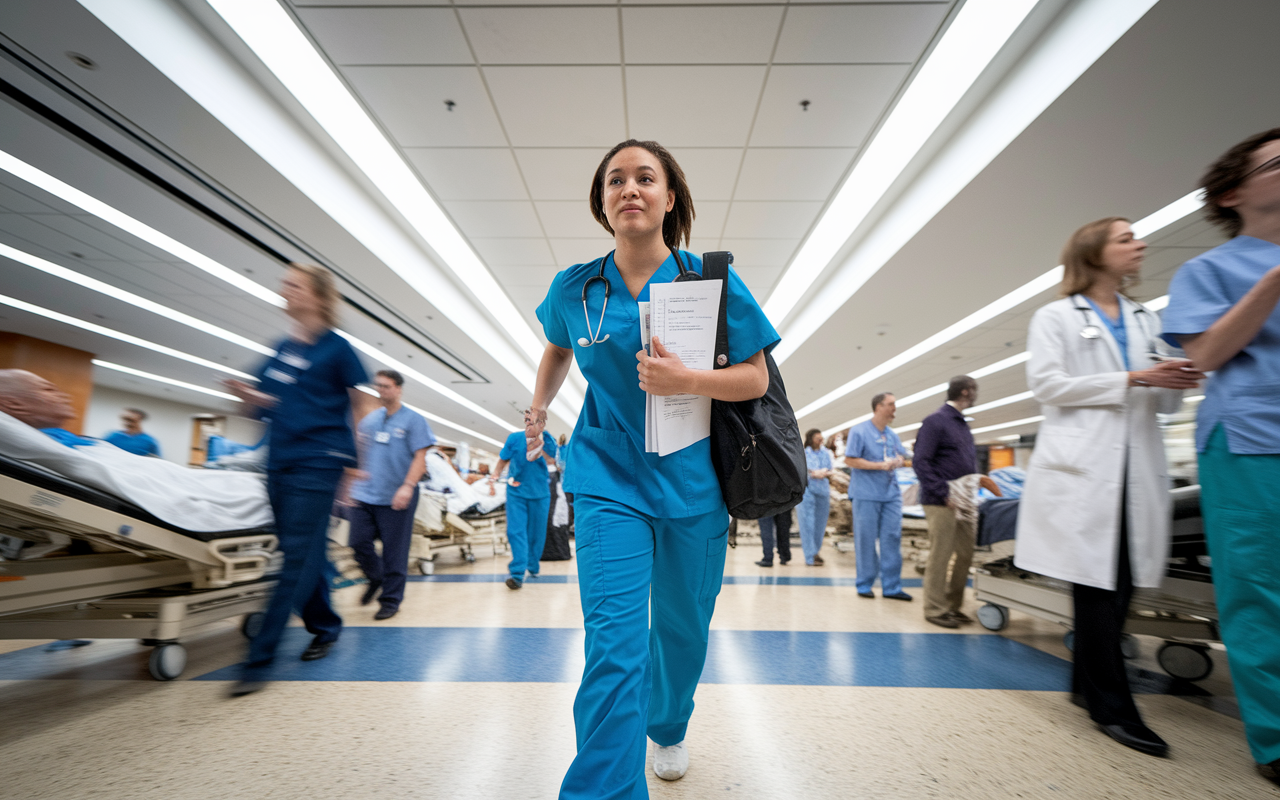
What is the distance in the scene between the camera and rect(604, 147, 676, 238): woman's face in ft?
3.78

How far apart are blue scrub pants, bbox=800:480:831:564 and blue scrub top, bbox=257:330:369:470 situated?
5241 mm

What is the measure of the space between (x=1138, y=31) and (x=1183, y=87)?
787 mm

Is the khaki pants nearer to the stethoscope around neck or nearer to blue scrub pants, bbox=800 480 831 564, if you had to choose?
blue scrub pants, bbox=800 480 831 564

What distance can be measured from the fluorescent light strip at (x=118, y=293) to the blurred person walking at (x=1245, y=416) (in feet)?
23.5

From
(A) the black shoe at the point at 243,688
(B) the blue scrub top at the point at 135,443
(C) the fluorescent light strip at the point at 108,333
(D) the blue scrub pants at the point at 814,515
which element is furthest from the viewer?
(C) the fluorescent light strip at the point at 108,333

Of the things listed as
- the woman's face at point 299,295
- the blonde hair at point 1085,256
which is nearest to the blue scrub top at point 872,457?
the blonde hair at point 1085,256

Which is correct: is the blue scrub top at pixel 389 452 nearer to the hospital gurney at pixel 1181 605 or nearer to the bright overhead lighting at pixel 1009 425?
the hospital gurney at pixel 1181 605

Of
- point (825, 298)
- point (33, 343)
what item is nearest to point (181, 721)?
point (825, 298)

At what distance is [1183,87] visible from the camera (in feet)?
11.4

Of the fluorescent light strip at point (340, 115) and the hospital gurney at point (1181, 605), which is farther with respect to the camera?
the fluorescent light strip at point (340, 115)

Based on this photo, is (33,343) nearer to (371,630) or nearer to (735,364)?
(371,630)

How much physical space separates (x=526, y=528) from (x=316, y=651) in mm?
2559

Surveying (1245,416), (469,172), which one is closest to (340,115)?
(469,172)

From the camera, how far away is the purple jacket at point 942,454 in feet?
11.4
